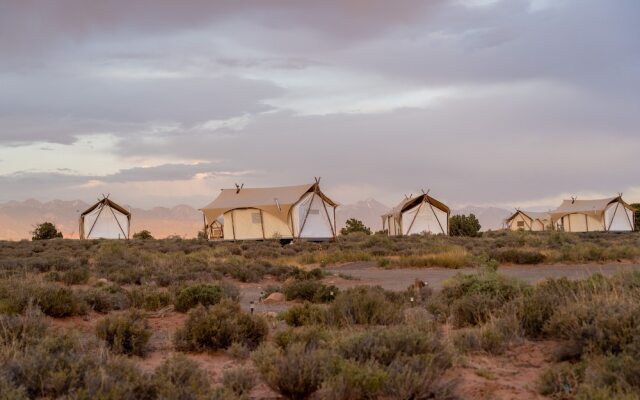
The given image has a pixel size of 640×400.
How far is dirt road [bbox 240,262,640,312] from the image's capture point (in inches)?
621

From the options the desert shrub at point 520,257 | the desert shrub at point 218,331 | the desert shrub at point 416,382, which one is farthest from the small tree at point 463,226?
the desert shrub at point 416,382

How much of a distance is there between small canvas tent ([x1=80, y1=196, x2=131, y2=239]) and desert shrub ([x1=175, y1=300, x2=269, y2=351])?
140 feet

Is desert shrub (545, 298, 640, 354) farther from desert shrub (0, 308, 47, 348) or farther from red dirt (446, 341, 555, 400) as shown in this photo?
desert shrub (0, 308, 47, 348)

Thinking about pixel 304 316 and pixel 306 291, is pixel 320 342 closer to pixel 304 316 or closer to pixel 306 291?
pixel 304 316

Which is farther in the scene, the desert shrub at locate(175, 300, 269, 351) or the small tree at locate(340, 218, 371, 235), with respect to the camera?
the small tree at locate(340, 218, 371, 235)

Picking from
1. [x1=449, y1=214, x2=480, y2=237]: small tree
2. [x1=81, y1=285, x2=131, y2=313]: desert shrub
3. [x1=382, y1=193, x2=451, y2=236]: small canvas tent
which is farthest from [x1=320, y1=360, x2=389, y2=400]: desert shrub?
[x1=449, y1=214, x2=480, y2=237]: small tree

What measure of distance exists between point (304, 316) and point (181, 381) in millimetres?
3682

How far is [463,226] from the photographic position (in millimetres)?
51562

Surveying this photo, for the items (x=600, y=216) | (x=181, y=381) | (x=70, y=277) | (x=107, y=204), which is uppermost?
(x=107, y=204)

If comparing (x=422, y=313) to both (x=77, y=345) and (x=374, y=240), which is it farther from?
(x=374, y=240)

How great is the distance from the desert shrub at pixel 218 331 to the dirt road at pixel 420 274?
533 centimetres

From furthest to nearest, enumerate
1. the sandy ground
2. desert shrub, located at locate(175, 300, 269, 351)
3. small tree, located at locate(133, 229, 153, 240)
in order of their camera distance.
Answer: small tree, located at locate(133, 229, 153, 240)
desert shrub, located at locate(175, 300, 269, 351)
the sandy ground

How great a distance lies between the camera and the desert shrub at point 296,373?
5.23 metres

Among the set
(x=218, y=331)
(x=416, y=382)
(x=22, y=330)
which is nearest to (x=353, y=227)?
(x=218, y=331)
